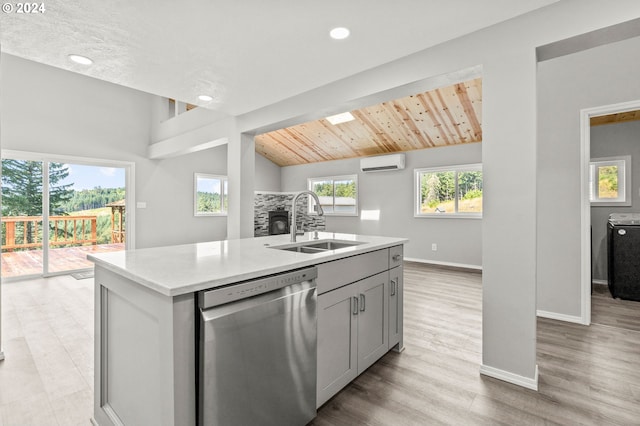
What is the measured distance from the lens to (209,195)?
24.8ft

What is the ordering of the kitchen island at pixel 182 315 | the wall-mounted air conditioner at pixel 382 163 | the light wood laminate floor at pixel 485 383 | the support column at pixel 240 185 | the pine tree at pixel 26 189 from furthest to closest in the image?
the wall-mounted air conditioner at pixel 382 163 < the pine tree at pixel 26 189 < the support column at pixel 240 185 < the light wood laminate floor at pixel 485 383 < the kitchen island at pixel 182 315

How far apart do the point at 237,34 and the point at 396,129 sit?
13.1ft

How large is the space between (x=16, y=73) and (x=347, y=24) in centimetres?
564

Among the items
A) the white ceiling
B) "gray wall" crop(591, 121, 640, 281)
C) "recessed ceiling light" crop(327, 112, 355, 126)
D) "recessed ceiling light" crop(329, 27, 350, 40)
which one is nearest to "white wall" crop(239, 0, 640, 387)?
the white ceiling

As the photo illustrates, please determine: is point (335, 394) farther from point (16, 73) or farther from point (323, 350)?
point (16, 73)

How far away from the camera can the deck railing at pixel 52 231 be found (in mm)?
4887

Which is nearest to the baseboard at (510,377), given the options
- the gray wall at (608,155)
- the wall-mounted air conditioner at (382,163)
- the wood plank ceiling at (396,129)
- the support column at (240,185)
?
the support column at (240,185)

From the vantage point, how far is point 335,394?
1.87m

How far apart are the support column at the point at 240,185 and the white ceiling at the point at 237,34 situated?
1.15m

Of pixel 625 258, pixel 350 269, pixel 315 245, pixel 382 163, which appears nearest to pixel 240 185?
pixel 315 245

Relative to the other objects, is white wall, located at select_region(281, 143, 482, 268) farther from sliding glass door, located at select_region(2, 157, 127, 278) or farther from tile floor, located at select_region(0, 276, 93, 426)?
tile floor, located at select_region(0, 276, 93, 426)

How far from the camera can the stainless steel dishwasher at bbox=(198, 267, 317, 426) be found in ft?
3.89

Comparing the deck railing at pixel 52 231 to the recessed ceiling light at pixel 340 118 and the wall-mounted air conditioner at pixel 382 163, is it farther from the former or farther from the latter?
the wall-mounted air conditioner at pixel 382 163

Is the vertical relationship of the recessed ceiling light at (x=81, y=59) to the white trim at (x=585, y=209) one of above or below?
above
